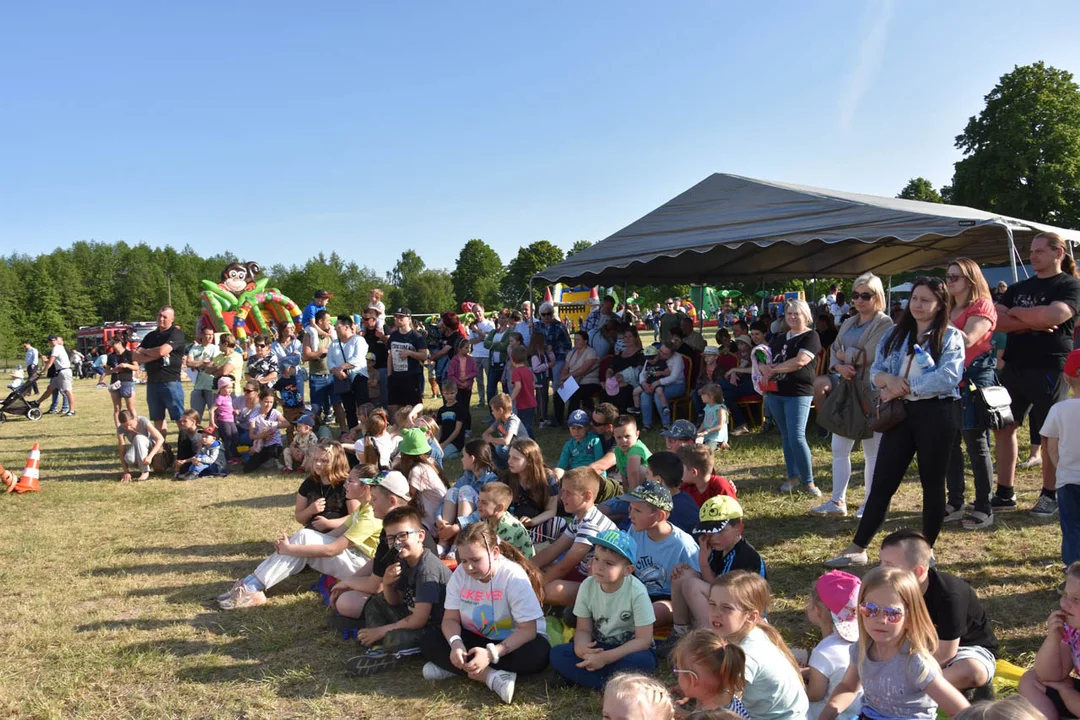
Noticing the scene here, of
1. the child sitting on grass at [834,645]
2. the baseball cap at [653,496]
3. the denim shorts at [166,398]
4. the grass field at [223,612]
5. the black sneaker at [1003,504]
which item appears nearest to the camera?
the child sitting on grass at [834,645]

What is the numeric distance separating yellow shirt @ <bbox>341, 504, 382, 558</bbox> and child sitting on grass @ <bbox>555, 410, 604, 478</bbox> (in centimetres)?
163

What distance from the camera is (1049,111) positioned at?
2875cm

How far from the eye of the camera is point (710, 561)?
12.0 feet

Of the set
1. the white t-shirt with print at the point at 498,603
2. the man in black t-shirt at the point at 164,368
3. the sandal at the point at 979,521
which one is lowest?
the sandal at the point at 979,521

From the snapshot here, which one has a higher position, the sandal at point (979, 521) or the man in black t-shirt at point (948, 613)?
the man in black t-shirt at point (948, 613)

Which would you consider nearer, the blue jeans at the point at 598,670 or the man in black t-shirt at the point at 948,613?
the man in black t-shirt at the point at 948,613

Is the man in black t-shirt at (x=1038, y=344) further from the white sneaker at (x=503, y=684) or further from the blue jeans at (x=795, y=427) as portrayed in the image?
the white sneaker at (x=503, y=684)

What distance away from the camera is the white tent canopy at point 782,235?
7.00 metres

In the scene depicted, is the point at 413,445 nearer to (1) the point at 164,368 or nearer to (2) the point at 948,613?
(2) the point at 948,613

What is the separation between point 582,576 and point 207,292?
2623 cm

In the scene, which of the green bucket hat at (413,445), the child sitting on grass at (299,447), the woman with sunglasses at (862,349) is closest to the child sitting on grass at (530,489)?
the green bucket hat at (413,445)

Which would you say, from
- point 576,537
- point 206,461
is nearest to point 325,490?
point 576,537

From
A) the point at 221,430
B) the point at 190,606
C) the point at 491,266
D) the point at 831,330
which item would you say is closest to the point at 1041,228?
the point at 831,330

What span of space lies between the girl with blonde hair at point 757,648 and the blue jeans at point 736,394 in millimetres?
6471
